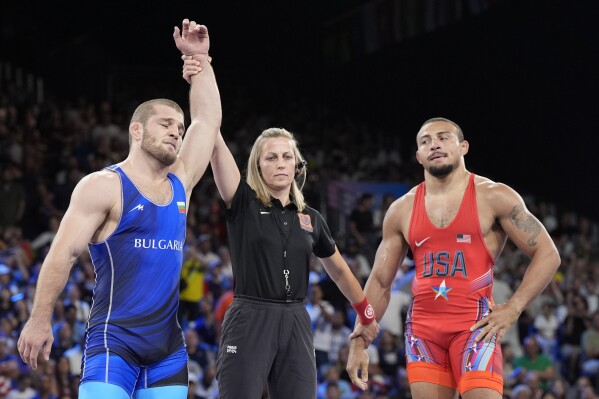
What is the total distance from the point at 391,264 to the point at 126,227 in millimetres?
2102

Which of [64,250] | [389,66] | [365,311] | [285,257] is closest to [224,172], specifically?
[285,257]

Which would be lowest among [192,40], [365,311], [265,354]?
[265,354]

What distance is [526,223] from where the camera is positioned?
223 inches

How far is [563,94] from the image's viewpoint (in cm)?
2016

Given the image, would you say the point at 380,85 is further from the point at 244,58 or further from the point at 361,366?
the point at 361,366

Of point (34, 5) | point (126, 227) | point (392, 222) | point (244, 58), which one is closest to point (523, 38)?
point (244, 58)

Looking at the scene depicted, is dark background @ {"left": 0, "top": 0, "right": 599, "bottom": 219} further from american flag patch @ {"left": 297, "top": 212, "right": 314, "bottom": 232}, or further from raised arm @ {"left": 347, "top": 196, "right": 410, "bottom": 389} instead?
american flag patch @ {"left": 297, "top": 212, "right": 314, "bottom": 232}

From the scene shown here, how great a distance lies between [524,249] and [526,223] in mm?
175

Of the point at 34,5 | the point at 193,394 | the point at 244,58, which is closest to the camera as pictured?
the point at 193,394

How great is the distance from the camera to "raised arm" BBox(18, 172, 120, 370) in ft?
14.3

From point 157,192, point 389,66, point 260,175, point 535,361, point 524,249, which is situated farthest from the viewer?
point 389,66

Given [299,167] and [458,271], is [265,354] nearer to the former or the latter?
[299,167]

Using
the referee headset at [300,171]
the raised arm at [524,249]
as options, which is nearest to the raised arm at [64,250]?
the referee headset at [300,171]

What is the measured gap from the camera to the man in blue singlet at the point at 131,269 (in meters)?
4.44
